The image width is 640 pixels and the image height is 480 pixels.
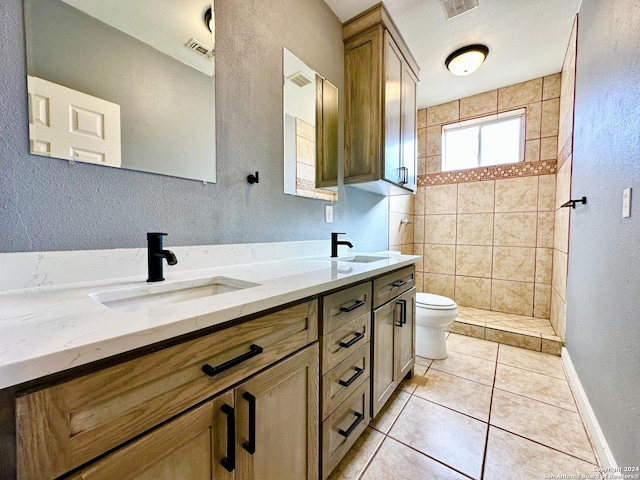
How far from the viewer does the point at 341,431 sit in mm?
1052

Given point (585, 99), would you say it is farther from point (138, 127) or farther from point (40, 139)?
point (40, 139)

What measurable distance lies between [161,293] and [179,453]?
1.52 feet

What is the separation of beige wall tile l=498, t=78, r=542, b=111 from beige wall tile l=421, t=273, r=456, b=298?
1919 mm

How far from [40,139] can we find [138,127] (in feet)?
0.87

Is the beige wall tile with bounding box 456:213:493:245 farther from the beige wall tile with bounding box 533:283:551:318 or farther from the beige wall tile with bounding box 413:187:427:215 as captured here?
the beige wall tile with bounding box 533:283:551:318

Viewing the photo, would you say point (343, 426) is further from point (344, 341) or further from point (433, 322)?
point (433, 322)

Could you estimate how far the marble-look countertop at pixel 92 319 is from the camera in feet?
1.21

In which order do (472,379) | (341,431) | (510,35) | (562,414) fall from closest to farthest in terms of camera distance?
(341,431)
(562,414)
(472,379)
(510,35)

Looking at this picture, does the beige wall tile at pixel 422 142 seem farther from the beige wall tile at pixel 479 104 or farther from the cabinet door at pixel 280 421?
the cabinet door at pixel 280 421

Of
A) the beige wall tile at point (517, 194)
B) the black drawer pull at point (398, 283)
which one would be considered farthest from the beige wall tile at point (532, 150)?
the black drawer pull at point (398, 283)

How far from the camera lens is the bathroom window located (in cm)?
276

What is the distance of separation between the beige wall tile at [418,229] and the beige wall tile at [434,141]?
2.54 ft

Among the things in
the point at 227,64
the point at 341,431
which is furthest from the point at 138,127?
the point at 341,431

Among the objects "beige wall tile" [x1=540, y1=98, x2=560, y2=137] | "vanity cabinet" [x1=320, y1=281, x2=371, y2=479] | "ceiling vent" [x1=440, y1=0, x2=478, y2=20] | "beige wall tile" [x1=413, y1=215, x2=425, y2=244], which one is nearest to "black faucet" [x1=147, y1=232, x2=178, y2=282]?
"vanity cabinet" [x1=320, y1=281, x2=371, y2=479]
